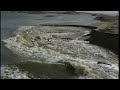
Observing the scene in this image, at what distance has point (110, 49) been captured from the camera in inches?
367

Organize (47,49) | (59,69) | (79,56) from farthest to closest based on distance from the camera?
(47,49) → (79,56) → (59,69)

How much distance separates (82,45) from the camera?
1002 centimetres
